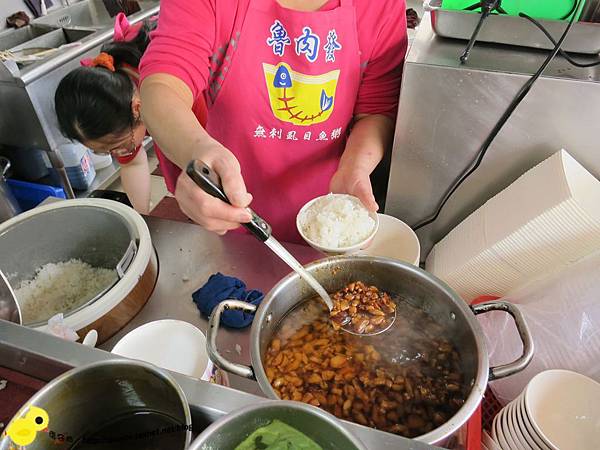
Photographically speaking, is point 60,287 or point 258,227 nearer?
point 258,227

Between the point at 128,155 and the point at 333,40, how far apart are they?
170 cm

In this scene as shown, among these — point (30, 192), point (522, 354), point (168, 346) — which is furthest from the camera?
point (30, 192)

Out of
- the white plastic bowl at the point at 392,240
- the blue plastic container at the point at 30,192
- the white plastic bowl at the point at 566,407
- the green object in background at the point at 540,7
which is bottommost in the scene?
the blue plastic container at the point at 30,192

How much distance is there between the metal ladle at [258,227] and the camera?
3.11 ft

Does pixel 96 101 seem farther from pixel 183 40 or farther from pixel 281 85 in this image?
pixel 281 85

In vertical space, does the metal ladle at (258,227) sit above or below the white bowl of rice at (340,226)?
above

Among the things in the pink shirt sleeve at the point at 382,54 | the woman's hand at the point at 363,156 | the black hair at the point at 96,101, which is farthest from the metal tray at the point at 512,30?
the black hair at the point at 96,101

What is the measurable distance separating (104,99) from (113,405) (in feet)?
6.16

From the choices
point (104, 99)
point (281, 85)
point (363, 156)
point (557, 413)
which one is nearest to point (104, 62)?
point (104, 99)

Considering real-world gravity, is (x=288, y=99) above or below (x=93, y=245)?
above

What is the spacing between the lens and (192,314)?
4.25ft

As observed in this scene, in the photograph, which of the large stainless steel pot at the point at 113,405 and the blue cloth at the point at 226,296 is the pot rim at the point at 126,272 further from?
the large stainless steel pot at the point at 113,405

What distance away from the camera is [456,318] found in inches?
37.0

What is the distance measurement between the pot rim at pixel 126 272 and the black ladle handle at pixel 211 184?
424 millimetres
